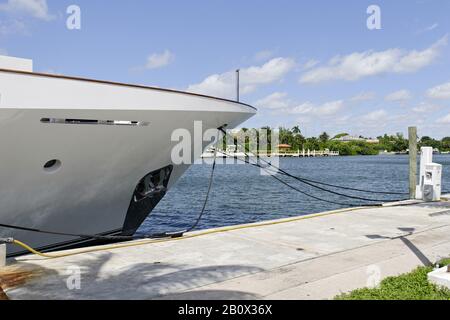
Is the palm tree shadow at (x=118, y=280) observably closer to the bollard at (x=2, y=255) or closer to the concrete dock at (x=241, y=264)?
the concrete dock at (x=241, y=264)

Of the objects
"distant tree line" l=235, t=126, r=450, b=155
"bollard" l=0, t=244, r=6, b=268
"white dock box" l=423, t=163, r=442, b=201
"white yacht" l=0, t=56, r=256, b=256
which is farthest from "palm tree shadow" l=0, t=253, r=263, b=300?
"distant tree line" l=235, t=126, r=450, b=155

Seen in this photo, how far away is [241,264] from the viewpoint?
5.38 m

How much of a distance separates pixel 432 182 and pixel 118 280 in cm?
992

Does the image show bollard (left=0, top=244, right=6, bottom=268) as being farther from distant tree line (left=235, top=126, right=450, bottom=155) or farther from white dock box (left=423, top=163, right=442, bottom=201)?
distant tree line (left=235, top=126, right=450, bottom=155)

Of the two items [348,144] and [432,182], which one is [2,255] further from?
[348,144]

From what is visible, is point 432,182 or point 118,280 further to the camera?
point 432,182

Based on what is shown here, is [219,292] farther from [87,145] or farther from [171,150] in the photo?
[171,150]

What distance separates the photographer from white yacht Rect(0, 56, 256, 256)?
5.30m

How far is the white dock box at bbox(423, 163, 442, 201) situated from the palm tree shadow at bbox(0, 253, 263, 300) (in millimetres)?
8431

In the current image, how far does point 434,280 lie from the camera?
14.0 feet

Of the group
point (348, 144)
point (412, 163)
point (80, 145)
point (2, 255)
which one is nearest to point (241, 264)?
point (80, 145)

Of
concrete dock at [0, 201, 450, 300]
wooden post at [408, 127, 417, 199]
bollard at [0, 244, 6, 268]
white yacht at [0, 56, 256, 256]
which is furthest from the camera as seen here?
wooden post at [408, 127, 417, 199]

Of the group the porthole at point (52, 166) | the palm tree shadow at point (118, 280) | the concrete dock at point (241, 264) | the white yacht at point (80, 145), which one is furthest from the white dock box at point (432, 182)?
the porthole at point (52, 166)
